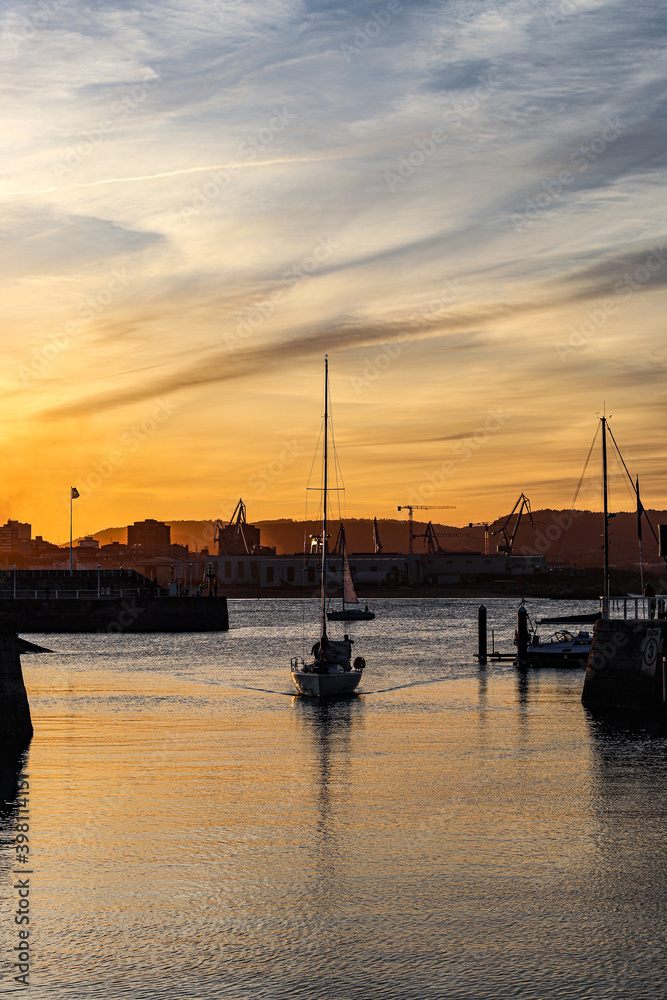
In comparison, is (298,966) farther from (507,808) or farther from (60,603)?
(60,603)

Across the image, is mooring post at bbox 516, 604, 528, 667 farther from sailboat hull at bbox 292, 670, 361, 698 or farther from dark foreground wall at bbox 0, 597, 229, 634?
dark foreground wall at bbox 0, 597, 229, 634

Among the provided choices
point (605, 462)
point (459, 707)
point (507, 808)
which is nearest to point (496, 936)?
point (507, 808)

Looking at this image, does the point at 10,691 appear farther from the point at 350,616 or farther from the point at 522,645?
the point at 350,616

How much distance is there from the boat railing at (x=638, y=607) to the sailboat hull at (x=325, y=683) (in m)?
13.4

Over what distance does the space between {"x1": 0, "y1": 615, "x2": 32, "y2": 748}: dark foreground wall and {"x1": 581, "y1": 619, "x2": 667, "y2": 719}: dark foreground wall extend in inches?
834

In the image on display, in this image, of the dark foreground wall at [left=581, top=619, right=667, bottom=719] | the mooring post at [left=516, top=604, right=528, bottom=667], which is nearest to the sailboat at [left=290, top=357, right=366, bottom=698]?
the dark foreground wall at [left=581, top=619, right=667, bottom=719]

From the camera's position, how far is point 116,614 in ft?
375

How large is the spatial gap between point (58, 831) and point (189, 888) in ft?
17.9

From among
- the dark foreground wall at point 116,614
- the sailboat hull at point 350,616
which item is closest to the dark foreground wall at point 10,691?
the dark foreground wall at point 116,614

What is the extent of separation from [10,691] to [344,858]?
16.7 metres

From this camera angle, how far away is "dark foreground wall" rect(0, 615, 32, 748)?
108ft

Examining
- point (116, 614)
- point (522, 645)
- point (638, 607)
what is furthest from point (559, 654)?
point (116, 614)

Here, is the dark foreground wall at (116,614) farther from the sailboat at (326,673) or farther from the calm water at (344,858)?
the calm water at (344,858)

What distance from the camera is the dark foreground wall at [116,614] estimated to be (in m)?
112
